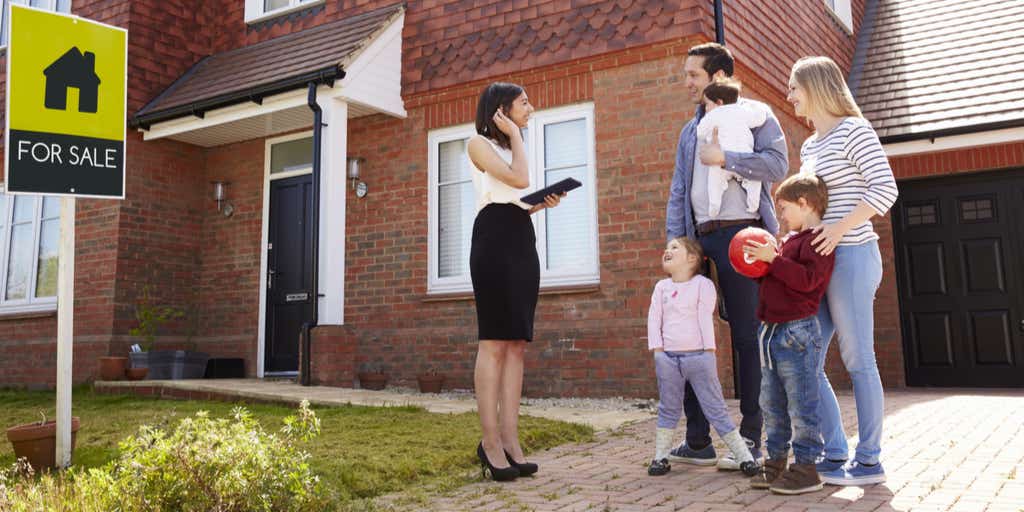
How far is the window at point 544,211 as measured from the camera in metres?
7.56

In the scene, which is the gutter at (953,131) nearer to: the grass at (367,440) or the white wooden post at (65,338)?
the grass at (367,440)

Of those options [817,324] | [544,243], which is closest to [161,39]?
[544,243]

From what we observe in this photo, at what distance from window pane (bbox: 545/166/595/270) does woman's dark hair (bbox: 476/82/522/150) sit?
374cm

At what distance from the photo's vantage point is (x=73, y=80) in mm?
4332

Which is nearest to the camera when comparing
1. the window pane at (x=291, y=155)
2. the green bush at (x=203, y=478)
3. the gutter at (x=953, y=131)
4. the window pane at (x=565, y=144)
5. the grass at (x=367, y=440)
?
the green bush at (x=203, y=478)

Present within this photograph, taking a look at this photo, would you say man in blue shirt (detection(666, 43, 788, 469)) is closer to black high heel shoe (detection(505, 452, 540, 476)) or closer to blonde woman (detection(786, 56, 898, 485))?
blonde woman (detection(786, 56, 898, 485))

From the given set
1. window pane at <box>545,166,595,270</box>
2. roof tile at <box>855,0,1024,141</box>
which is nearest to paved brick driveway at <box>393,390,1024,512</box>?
window pane at <box>545,166,595,270</box>

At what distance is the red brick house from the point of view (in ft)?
23.9

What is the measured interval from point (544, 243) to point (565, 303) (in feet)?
2.14

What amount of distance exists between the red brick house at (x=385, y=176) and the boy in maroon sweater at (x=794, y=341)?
3.53 m

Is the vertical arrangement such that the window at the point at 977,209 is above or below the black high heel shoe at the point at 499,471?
above

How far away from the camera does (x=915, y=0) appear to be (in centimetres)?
1138

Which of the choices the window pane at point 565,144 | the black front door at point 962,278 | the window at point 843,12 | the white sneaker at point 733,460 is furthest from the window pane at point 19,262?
the window at point 843,12

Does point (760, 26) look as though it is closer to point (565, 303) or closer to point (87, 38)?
point (565, 303)
